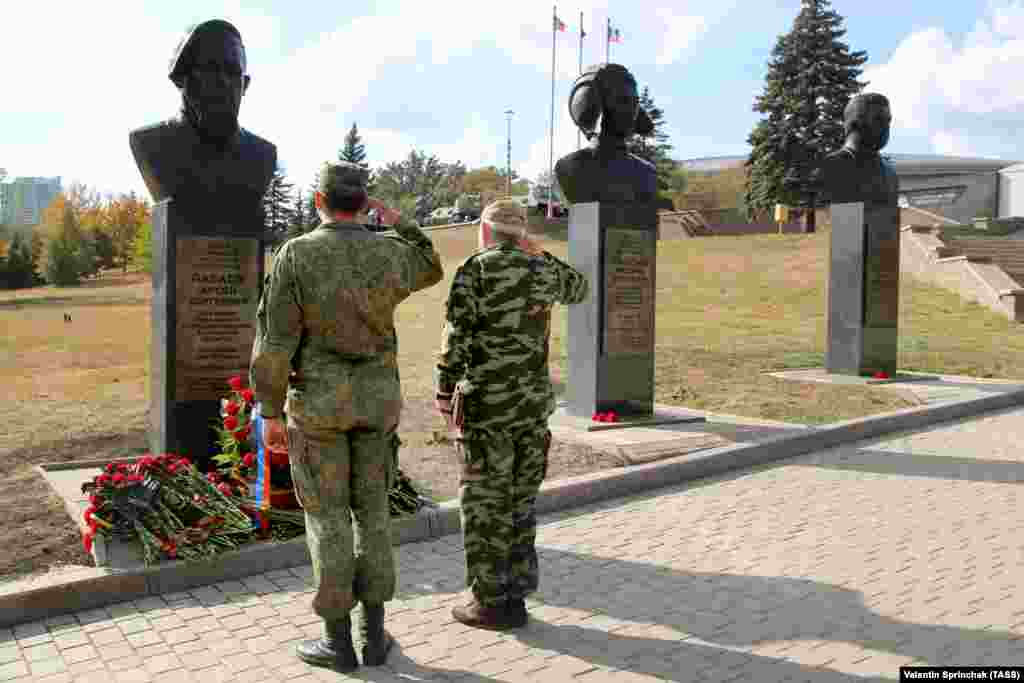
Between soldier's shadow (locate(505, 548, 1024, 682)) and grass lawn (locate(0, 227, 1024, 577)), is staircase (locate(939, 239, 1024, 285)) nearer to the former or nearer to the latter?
grass lawn (locate(0, 227, 1024, 577))

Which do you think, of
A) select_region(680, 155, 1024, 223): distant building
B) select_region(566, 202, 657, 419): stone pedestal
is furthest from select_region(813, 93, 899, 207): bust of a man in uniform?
→ select_region(680, 155, 1024, 223): distant building

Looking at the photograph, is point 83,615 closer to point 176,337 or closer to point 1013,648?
point 176,337

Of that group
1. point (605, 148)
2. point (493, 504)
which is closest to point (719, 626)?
point (493, 504)

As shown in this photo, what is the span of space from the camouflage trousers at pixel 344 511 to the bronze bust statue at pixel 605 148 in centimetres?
566

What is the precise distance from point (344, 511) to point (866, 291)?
34.9 feet

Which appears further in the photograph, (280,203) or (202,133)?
(280,203)

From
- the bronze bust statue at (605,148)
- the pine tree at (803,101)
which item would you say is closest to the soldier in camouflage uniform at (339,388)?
the bronze bust statue at (605,148)

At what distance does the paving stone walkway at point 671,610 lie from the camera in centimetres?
369

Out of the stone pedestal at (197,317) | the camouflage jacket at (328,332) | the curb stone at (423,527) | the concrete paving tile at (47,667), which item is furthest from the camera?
the stone pedestal at (197,317)

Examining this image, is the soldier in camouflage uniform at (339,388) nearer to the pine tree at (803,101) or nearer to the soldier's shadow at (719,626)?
the soldier's shadow at (719,626)

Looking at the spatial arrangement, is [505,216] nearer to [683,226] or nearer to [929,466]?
[929,466]

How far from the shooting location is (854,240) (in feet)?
41.5

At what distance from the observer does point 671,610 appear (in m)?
4.35

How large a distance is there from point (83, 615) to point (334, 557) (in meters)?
1.54
